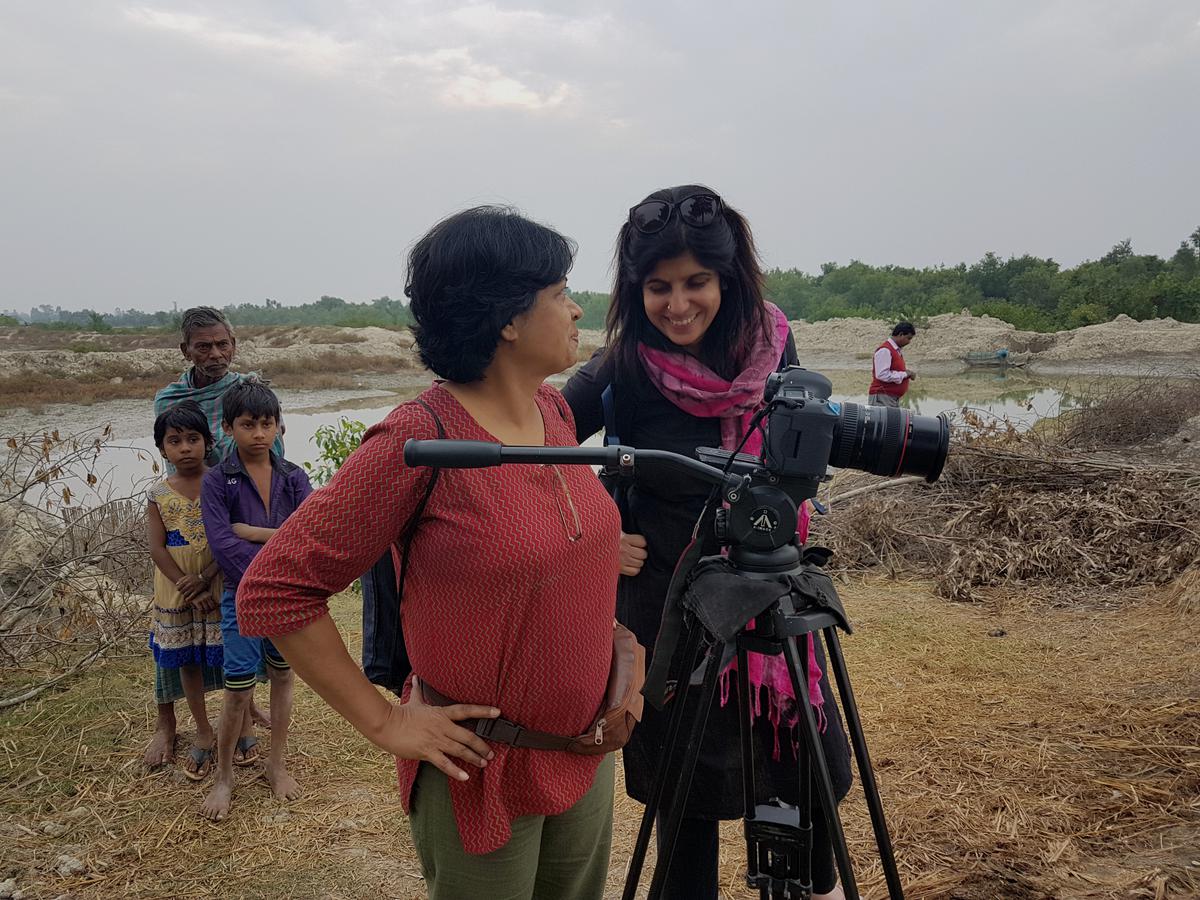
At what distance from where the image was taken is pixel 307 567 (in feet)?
3.71

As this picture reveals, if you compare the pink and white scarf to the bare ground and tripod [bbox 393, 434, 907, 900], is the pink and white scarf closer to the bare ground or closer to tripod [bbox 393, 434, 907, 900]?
tripod [bbox 393, 434, 907, 900]

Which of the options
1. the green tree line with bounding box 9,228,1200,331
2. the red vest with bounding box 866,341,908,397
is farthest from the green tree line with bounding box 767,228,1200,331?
the red vest with bounding box 866,341,908,397

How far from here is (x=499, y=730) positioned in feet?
4.15

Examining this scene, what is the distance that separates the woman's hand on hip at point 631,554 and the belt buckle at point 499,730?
1.78ft

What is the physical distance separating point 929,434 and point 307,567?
41.0 inches

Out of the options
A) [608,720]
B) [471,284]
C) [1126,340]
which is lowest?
[608,720]

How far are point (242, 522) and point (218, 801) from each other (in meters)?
0.98

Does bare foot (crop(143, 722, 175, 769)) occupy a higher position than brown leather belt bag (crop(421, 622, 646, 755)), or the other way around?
brown leather belt bag (crop(421, 622, 646, 755))

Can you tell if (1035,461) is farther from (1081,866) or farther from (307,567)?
(307,567)

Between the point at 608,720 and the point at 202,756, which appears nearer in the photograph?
the point at 608,720

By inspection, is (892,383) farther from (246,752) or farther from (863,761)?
(863,761)

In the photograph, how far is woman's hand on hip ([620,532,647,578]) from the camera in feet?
5.78

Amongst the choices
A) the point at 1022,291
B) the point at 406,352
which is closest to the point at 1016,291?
the point at 1022,291

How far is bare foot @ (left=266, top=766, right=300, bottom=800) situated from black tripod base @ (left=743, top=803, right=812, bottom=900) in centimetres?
205
